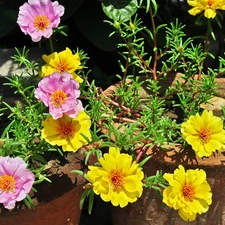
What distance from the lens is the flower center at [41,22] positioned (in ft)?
5.53

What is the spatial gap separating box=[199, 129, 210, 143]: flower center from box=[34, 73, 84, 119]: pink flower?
368 millimetres

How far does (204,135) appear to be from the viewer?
165cm

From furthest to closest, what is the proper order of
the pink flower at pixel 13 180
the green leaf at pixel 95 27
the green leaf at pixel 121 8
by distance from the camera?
the green leaf at pixel 95 27 < the green leaf at pixel 121 8 < the pink flower at pixel 13 180

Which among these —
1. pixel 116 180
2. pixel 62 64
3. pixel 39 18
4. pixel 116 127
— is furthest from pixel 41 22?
pixel 116 180

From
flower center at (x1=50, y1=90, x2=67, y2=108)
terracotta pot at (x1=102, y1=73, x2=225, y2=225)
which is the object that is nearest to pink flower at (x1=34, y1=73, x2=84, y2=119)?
flower center at (x1=50, y1=90, x2=67, y2=108)

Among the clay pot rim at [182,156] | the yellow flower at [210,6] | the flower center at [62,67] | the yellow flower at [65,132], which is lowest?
the clay pot rim at [182,156]

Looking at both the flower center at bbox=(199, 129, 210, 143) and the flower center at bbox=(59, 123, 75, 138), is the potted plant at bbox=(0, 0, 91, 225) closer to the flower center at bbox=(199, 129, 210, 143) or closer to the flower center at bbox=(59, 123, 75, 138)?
the flower center at bbox=(59, 123, 75, 138)

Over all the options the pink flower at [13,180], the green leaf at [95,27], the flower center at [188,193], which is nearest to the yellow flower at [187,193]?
the flower center at [188,193]

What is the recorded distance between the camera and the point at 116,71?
8.67 feet

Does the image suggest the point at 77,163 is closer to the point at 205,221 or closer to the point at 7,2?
the point at 205,221

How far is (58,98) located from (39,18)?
0.30 metres

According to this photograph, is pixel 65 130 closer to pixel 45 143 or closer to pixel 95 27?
Answer: pixel 45 143

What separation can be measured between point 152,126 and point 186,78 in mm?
257

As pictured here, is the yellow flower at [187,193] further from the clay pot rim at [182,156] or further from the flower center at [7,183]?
the flower center at [7,183]
